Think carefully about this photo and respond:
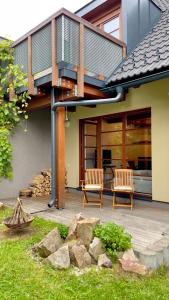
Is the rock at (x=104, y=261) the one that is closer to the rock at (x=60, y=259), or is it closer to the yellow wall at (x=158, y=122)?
the rock at (x=60, y=259)

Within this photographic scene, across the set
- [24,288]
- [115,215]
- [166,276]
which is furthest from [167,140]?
[24,288]

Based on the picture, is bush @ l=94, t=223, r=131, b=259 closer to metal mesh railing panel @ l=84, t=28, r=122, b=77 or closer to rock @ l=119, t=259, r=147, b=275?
rock @ l=119, t=259, r=147, b=275

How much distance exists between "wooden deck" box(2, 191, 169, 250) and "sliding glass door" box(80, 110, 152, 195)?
2.57ft

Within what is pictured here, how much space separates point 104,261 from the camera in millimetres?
3141

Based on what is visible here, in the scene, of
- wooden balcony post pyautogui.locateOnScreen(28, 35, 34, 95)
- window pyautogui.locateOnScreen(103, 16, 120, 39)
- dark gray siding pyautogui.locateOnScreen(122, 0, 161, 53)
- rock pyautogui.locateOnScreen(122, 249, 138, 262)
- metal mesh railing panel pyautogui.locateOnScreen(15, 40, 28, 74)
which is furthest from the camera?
window pyautogui.locateOnScreen(103, 16, 120, 39)

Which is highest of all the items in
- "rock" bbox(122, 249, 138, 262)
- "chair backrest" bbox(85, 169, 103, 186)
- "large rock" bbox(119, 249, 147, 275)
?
"chair backrest" bbox(85, 169, 103, 186)

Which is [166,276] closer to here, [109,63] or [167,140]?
[167,140]

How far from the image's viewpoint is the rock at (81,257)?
3.12 m

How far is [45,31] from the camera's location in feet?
17.4

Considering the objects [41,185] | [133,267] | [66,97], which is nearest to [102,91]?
[66,97]

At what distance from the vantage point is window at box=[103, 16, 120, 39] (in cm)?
669

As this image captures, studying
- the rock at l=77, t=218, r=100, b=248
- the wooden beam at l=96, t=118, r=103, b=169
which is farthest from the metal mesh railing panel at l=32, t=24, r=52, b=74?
the rock at l=77, t=218, r=100, b=248

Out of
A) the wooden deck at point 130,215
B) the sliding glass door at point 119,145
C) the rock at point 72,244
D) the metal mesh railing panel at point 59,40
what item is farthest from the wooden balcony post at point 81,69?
the rock at point 72,244

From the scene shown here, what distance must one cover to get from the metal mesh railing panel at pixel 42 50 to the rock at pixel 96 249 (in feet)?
11.9
